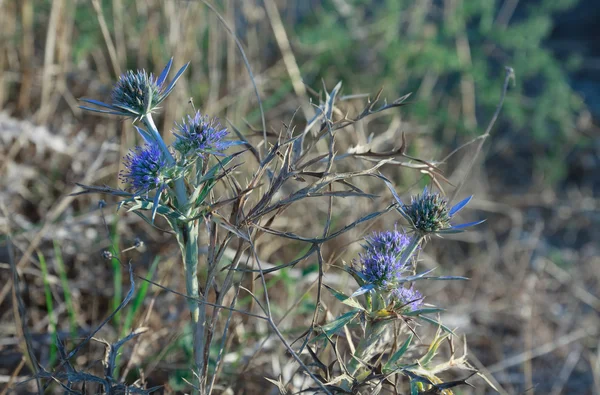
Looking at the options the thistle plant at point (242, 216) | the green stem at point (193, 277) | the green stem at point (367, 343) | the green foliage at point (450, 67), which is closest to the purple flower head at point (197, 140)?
the thistle plant at point (242, 216)

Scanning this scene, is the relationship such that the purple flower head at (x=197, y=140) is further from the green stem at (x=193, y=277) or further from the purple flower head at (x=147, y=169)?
the green stem at (x=193, y=277)

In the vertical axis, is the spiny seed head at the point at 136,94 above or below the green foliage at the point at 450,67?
below

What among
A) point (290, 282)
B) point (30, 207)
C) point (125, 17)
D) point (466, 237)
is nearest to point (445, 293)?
point (466, 237)

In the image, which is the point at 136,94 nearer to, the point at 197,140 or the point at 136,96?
the point at 136,96

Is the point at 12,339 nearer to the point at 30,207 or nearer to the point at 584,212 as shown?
the point at 30,207

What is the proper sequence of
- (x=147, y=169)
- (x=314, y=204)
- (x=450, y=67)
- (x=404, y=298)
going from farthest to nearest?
(x=450, y=67), (x=314, y=204), (x=404, y=298), (x=147, y=169)

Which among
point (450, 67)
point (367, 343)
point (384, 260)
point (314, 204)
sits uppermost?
point (450, 67)

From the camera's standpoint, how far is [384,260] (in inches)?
44.2

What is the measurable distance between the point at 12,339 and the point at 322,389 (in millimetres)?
1178

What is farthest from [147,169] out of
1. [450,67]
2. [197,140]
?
[450,67]

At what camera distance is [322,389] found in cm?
114

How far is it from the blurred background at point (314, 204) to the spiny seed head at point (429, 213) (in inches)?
11.7

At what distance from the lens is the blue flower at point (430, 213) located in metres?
1.13

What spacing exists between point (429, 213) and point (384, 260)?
5.3 inches
